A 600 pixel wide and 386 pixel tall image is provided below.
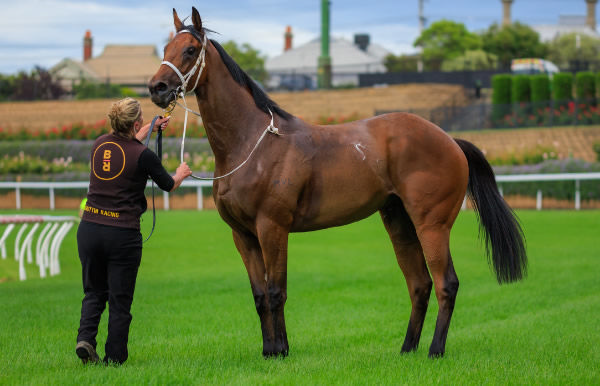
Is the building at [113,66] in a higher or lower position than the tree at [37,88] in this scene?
higher

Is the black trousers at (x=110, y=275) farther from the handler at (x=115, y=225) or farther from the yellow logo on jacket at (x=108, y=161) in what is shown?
the yellow logo on jacket at (x=108, y=161)

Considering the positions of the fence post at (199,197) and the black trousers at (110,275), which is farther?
the fence post at (199,197)

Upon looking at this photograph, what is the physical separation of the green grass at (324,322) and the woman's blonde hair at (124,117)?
1476mm

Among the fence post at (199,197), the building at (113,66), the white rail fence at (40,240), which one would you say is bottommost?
the fence post at (199,197)

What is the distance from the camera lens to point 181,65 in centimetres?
504

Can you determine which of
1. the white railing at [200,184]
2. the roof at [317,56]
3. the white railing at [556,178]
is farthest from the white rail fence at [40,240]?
the roof at [317,56]

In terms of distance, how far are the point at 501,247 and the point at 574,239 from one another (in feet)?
26.6

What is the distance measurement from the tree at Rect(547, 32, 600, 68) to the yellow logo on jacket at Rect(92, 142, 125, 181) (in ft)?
167

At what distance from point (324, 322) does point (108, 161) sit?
10.2 ft

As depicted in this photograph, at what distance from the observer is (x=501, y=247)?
5.89m

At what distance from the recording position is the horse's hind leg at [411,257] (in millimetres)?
5727

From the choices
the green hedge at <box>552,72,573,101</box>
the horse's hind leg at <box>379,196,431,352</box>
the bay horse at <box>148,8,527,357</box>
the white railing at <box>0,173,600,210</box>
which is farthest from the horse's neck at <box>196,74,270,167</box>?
the green hedge at <box>552,72,573,101</box>

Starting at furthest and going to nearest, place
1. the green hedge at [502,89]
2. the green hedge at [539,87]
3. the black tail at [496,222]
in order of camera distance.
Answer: the green hedge at [502,89]
the green hedge at [539,87]
the black tail at [496,222]

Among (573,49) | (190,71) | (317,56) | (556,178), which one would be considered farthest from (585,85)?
(317,56)
